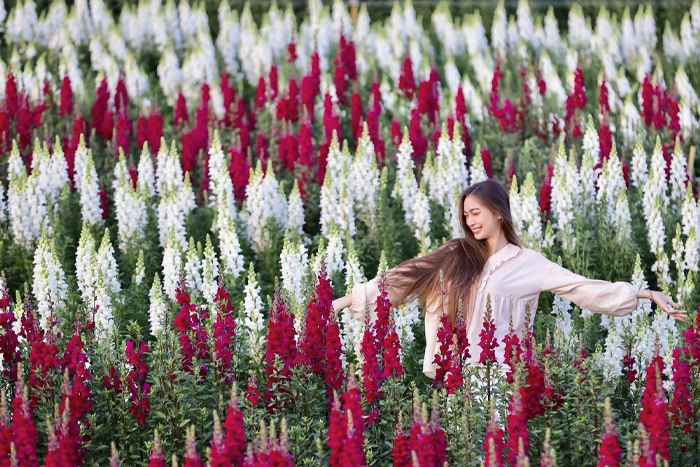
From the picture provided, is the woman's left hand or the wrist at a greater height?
the wrist

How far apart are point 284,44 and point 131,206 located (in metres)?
5.89

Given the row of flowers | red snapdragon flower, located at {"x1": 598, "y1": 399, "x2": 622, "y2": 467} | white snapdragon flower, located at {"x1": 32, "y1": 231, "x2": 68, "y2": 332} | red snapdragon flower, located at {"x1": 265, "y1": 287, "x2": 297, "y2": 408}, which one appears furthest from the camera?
white snapdragon flower, located at {"x1": 32, "y1": 231, "x2": 68, "y2": 332}

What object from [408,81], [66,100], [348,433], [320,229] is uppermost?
[66,100]

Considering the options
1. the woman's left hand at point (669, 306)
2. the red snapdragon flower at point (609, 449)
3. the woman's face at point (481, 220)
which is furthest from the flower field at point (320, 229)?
the woman's face at point (481, 220)

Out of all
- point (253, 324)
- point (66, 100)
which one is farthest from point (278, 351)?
point (66, 100)

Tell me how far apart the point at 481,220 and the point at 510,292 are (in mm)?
455

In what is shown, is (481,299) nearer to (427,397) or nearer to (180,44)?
(427,397)

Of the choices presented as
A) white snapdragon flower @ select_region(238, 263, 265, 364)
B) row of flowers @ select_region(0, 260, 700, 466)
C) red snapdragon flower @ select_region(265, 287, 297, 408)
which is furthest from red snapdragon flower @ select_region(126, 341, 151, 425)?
white snapdragon flower @ select_region(238, 263, 265, 364)

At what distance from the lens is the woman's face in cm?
612

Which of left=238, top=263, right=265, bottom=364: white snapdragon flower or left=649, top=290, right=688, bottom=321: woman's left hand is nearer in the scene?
left=649, top=290, right=688, bottom=321: woman's left hand

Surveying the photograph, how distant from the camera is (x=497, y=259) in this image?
611 centimetres

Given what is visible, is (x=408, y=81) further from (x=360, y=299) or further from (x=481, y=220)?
(x=360, y=299)

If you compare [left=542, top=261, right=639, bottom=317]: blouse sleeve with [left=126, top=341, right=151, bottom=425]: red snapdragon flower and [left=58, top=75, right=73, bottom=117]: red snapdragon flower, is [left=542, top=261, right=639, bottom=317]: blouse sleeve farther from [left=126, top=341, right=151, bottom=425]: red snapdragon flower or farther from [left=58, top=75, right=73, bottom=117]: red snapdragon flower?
[left=58, top=75, right=73, bottom=117]: red snapdragon flower

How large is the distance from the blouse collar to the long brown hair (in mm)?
35
